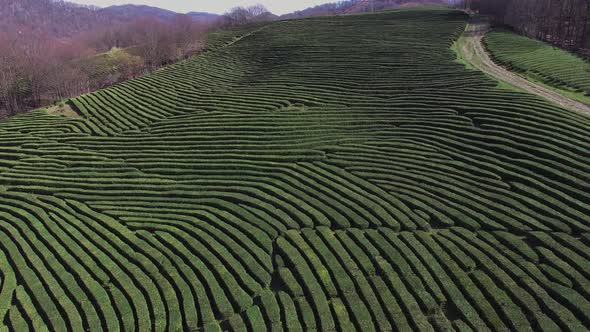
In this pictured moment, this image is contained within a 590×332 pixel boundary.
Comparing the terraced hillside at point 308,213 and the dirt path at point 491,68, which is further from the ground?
the dirt path at point 491,68

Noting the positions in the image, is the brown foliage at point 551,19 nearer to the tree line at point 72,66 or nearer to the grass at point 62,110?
the tree line at point 72,66

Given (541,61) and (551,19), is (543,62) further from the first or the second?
(551,19)

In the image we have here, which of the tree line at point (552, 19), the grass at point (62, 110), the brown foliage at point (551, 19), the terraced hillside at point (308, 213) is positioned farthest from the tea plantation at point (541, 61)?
the grass at point (62, 110)

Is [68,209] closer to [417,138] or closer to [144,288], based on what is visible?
[144,288]

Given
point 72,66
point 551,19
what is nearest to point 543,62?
point 551,19

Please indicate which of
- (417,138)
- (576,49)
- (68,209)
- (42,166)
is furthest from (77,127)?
(576,49)

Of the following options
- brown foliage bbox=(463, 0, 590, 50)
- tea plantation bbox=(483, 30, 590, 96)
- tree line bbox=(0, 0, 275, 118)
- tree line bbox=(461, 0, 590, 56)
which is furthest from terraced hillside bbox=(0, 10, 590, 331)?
brown foliage bbox=(463, 0, 590, 50)
